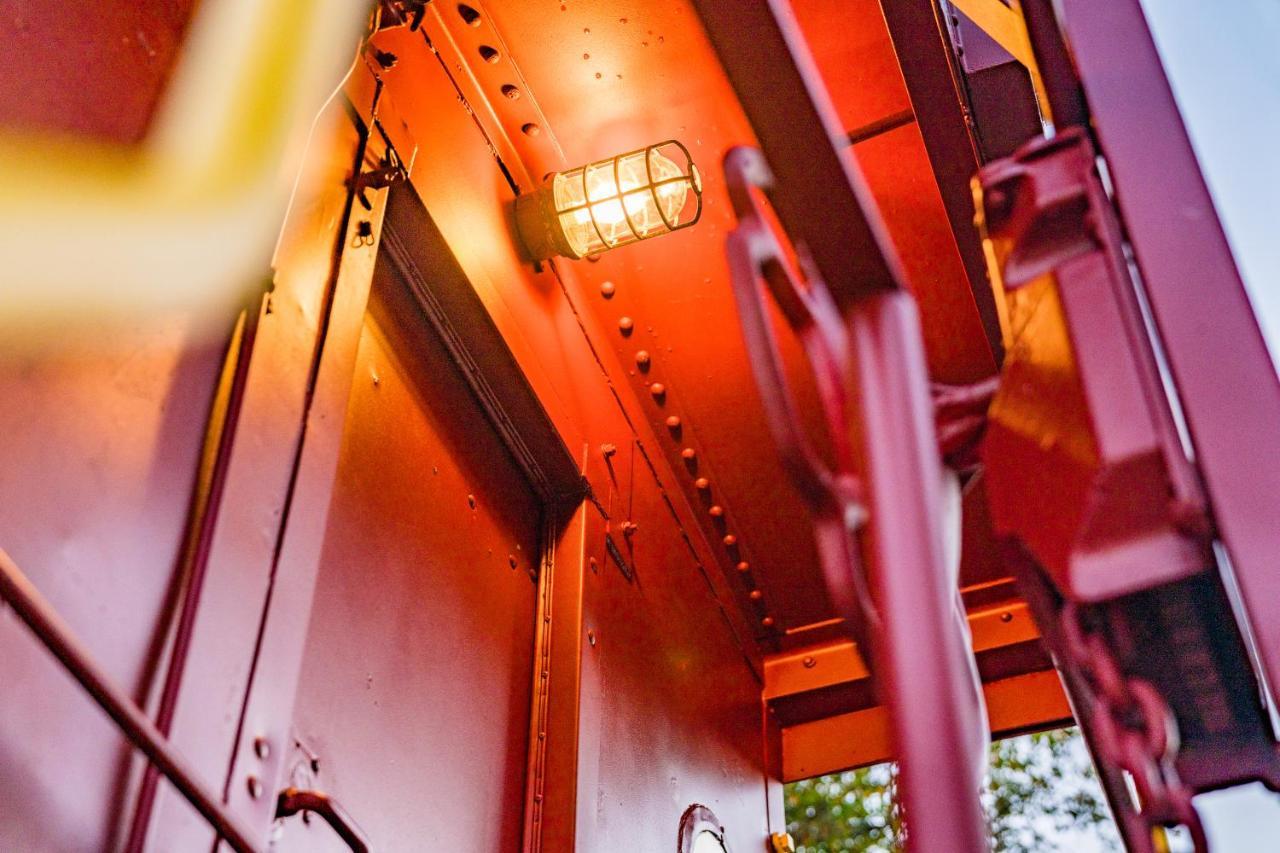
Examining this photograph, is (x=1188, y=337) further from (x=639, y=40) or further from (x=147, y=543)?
(x=639, y=40)

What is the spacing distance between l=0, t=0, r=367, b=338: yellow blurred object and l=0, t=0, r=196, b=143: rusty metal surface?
4 centimetres

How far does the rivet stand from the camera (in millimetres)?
2160

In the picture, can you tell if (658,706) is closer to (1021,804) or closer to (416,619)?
(416,619)

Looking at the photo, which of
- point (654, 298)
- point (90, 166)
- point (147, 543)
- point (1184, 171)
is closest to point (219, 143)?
point (90, 166)

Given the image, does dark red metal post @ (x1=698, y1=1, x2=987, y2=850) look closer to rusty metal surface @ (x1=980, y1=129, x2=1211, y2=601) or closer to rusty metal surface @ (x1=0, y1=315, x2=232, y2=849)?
rusty metal surface @ (x1=980, y1=129, x2=1211, y2=601)

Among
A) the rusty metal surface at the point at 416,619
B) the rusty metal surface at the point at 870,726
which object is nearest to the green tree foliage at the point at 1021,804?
the rusty metal surface at the point at 870,726

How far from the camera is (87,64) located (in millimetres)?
2238

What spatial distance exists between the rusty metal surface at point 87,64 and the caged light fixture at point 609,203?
1.64m

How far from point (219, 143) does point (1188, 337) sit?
2.12 m

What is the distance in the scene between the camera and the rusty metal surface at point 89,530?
176cm

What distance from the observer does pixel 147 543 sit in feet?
6.93

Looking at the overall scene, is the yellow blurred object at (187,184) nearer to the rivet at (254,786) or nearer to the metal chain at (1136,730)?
the rivet at (254,786)

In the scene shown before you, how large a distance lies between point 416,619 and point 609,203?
154 cm

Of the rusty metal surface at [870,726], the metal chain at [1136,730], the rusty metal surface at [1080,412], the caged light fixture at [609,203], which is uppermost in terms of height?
the caged light fixture at [609,203]
